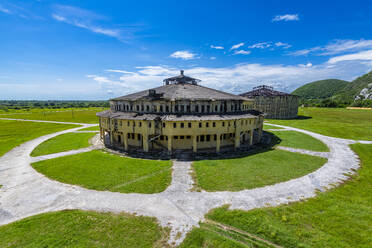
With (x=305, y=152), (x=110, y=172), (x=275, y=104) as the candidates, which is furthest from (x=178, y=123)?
(x=275, y=104)

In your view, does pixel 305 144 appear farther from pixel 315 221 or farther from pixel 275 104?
pixel 275 104

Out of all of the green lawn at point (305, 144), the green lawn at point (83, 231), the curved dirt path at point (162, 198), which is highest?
the green lawn at point (305, 144)

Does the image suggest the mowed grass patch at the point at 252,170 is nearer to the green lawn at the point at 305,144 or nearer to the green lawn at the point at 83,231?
the green lawn at the point at 305,144

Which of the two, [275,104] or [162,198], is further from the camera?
[275,104]

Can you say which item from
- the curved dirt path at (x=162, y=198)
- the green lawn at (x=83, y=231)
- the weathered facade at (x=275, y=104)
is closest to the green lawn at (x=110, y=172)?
the curved dirt path at (x=162, y=198)

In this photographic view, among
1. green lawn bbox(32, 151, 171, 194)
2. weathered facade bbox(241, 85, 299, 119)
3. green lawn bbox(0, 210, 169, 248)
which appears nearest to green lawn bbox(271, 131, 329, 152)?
green lawn bbox(32, 151, 171, 194)

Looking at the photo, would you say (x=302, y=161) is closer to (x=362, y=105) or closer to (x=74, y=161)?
(x=74, y=161)

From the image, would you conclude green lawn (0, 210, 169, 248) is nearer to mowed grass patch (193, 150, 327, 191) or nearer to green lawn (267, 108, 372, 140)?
mowed grass patch (193, 150, 327, 191)
